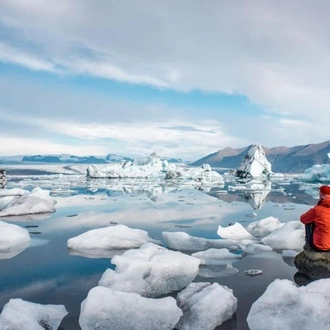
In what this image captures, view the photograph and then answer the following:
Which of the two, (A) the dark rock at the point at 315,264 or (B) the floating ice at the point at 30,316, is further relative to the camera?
(A) the dark rock at the point at 315,264

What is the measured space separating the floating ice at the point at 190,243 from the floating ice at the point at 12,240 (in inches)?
95.5

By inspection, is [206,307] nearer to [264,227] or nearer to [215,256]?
[215,256]

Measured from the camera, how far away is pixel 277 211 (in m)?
10.6

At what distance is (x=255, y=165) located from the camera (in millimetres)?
40938

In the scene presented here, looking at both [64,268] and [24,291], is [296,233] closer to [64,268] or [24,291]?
[64,268]

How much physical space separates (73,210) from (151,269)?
6.85 meters

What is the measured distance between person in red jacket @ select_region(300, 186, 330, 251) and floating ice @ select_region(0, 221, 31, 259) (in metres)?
4.28

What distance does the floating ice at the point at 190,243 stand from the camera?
5.71m

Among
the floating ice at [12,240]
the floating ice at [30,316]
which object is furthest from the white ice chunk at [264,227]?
the floating ice at [30,316]

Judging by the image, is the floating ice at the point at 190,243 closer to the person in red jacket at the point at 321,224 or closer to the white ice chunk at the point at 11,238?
the person in red jacket at the point at 321,224

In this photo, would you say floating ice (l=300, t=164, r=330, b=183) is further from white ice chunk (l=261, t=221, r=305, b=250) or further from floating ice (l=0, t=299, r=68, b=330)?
floating ice (l=0, t=299, r=68, b=330)

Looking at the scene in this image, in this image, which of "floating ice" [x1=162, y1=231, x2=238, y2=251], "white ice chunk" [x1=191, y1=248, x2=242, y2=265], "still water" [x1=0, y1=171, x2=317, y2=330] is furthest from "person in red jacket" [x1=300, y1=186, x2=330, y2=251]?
"floating ice" [x1=162, y1=231, x2=238, y2=251]

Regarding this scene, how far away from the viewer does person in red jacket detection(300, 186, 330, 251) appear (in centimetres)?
418

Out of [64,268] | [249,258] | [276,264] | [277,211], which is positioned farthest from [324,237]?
[277,211]
